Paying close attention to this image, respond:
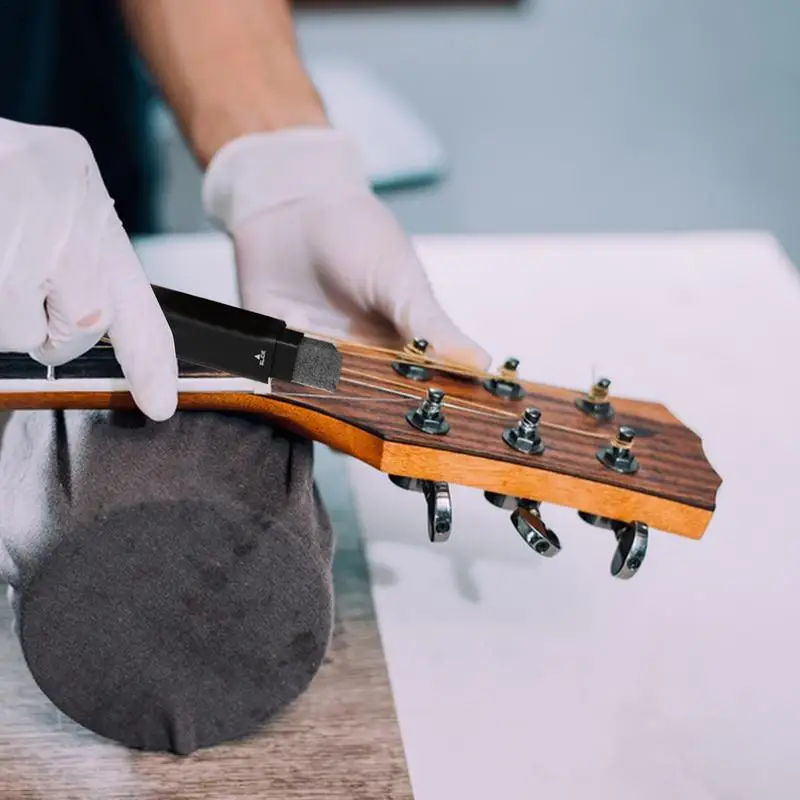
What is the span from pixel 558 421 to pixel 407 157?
3.31ft

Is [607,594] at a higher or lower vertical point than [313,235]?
lower

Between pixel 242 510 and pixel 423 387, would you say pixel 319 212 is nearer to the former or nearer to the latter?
pixel 423 387

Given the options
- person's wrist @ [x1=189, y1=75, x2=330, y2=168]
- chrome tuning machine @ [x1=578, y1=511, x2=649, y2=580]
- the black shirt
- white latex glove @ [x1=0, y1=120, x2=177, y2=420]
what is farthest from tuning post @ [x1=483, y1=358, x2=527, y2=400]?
the black shirt

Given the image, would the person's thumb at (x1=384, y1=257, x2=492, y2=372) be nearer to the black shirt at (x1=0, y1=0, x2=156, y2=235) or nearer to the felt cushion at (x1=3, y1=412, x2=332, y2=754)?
the felt cushion at (x1=3, y1=412, x2=332, y2=754)

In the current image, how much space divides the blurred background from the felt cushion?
5.42 feet

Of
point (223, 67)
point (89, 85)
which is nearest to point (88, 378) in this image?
point (223, 67)

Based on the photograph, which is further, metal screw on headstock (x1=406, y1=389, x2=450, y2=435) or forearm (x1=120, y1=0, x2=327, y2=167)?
forearm (x1=120, y1=0, x2=327, y2=167)

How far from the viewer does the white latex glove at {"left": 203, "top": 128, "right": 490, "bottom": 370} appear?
0.97m

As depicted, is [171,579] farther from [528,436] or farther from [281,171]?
[281,171]

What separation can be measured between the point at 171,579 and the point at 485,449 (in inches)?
8.7

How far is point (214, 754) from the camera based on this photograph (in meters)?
0.76

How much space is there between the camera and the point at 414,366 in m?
0.80

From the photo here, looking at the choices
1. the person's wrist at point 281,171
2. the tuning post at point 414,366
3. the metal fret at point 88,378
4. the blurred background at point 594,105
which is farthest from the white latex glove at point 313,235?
the blurred background at point 594,105

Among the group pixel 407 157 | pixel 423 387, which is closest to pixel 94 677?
pixel 423 387
